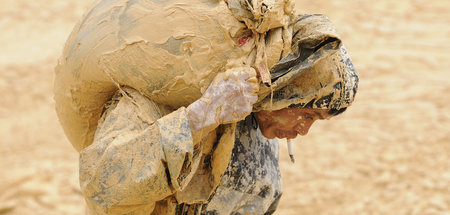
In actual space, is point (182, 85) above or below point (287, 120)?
above

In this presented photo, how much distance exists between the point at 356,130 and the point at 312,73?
402 cm

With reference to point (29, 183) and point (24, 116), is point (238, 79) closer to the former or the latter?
point (29, 183)

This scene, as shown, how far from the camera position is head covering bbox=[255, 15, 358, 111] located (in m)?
2.59

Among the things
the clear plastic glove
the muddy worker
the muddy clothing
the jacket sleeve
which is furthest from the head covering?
the jacket sleeve

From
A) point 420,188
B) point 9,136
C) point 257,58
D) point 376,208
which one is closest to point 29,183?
point 9,136

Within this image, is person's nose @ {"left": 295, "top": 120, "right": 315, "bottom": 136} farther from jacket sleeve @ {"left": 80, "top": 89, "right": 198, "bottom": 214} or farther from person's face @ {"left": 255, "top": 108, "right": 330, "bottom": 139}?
jacket sleeve @ {"left": 80, "top": 89, "right": 198, "bottom": 214}

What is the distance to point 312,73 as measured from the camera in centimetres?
269

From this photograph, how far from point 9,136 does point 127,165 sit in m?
5.08

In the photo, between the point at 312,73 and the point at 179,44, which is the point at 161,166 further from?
the point at 312,73

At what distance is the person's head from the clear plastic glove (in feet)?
1.61

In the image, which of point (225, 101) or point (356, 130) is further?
point (356, 130)

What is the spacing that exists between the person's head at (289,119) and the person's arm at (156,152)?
0.51m

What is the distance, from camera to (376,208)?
5.40 metres

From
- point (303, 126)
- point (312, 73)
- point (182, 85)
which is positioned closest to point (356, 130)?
point (303, 126)
